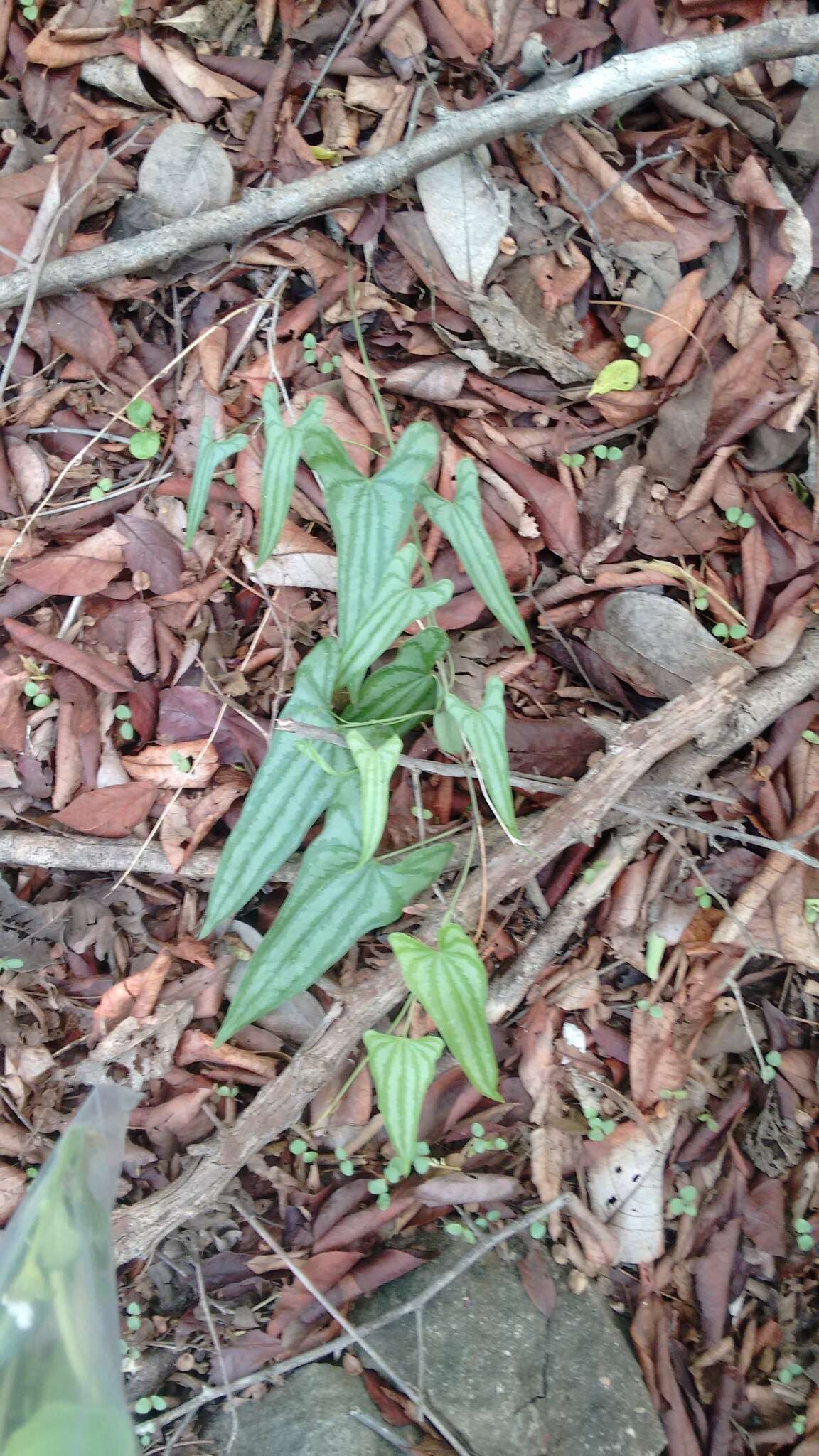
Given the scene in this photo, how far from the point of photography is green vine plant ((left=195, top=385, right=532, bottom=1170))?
0.87 metres

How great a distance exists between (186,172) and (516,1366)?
63.5 inches

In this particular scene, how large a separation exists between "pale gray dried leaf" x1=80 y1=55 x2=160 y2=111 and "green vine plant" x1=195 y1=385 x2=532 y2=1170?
1.98ft

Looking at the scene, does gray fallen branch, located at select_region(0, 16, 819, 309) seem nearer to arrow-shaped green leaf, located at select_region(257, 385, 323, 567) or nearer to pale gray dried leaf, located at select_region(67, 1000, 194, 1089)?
arrow-shaped green leaf, located at select_region(257, 385, 323, 567)

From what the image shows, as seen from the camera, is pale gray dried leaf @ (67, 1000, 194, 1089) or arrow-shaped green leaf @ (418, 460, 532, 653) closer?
arrow-shaped green leaf @ (418, 460, 532, 653)

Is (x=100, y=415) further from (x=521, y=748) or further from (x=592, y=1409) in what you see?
(x=592, y=1409)

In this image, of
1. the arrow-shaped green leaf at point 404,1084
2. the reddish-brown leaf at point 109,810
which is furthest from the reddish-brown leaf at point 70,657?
the arrow-shaped green leaf at point 404,1084

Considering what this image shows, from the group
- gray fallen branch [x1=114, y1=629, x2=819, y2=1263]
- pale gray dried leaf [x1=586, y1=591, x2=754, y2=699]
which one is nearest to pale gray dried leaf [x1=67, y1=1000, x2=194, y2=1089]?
gray fallen branch [x1=114, y1=629, x2=819, y2=1263]

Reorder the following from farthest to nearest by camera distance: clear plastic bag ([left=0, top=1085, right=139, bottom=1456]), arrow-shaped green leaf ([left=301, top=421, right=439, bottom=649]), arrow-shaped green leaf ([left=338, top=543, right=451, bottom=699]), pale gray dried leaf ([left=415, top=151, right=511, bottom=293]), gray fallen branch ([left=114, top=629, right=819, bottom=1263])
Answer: pale gray dried leaf ([left=415, top=151, right=511, bottom=293])
gray fallen branch ([left=114, top=629, right=819, bottom=1263])
arrow-shaped green leaf ([left=301, top=421, right=439, bottom=649])
arrow-shaped green leaf ([left=338, top=543, right=451, bottom=699])
clear plastic bag ([left=0, top=1085, right=139, bottom=1456])

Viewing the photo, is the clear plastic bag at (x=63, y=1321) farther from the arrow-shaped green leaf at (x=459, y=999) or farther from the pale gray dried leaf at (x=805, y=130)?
the pale gray dried leaf at (x=805, y=130)

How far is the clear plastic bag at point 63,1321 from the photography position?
73 cm

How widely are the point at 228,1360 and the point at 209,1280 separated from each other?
0.32 ft

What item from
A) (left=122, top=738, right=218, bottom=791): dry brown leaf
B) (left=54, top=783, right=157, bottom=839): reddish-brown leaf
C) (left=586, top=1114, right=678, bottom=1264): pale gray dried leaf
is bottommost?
(left=586, top=1114, right=678, bottom=1264): pale gray dried leaf

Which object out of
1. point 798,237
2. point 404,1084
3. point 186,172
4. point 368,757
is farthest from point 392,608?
point 798,237

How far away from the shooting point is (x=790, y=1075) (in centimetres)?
129
